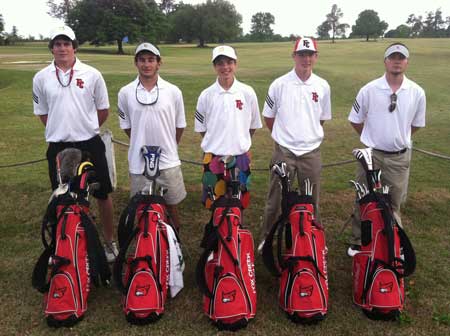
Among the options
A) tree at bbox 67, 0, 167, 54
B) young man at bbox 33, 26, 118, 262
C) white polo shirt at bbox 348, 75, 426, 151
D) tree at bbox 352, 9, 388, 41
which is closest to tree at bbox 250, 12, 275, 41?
tree at bbox 352, 9, 388, 41

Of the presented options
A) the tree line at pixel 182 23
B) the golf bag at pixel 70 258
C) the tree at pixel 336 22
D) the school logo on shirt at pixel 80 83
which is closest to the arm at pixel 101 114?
the school logo on shirt at pixel 80 83

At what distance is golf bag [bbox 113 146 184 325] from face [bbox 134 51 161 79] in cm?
110

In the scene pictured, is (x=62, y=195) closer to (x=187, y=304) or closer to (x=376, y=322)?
(x=187, y=304)

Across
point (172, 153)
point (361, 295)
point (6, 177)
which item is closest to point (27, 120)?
point (6, 177)

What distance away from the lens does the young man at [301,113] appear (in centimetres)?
425

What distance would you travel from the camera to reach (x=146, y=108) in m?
3.99

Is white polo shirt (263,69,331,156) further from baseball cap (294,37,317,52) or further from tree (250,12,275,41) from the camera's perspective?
tree (250,12,275,41)

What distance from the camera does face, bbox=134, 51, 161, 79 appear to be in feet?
13.0

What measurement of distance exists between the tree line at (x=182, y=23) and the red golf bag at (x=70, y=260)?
30370mm

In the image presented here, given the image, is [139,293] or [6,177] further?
[6,177]

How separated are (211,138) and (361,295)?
2007 millimetres

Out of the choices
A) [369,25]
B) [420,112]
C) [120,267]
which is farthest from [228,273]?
[369,25]

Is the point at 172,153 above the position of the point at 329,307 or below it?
above

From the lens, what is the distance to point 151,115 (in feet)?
13.1
